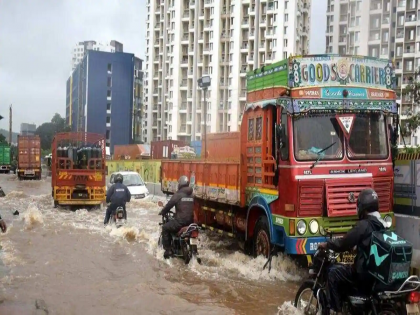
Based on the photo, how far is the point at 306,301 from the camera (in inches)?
250

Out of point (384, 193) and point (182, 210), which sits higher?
point (384, 193)

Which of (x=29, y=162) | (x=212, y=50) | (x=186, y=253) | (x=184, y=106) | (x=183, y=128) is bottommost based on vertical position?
(x=186, y=253)

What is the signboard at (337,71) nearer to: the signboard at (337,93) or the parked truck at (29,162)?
the signboard at (337,93)

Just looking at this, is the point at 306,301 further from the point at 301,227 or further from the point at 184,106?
the point at 184,106

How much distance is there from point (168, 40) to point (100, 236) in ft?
210

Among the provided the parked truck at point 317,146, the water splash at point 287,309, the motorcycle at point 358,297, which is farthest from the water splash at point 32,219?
the motorcycle at point 358,297

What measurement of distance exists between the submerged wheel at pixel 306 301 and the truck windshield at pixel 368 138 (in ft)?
9.58

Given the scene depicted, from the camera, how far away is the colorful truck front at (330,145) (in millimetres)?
8281

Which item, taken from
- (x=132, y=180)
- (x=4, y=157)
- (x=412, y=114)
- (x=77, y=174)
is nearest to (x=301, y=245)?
(x=412, y=114)

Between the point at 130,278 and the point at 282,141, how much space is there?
3584 millimetres

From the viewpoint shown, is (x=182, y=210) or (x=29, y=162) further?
(x=29, y=162)

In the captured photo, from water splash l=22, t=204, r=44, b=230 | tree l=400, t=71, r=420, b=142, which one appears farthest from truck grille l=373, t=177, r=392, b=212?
water splash l=22, t=204, r=44, b=230

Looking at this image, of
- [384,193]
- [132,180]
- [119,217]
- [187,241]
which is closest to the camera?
[384,193]

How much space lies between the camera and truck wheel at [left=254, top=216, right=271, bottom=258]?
30.3 ft
